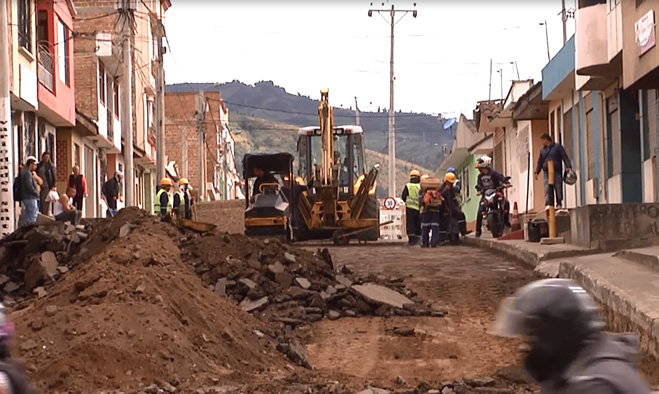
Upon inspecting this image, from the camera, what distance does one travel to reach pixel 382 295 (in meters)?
13.8

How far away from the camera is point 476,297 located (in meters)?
14.3

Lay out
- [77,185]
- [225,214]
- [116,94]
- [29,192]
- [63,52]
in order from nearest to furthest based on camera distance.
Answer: [29,192], [225,214], [77,185], [63,52], [116,94]

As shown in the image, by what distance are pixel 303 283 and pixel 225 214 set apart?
39.0 feet

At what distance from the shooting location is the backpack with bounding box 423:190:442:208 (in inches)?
848

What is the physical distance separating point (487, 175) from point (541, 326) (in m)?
18.9

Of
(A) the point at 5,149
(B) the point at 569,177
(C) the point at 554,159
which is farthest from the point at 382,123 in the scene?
(B) the point at 569,177

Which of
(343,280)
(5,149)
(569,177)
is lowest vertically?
(343,280)

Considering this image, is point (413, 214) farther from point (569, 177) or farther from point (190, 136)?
point (190, 136)

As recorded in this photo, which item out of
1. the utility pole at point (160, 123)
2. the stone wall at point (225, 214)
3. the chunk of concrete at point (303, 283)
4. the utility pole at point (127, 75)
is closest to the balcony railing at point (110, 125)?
the utility pole at point (160, 123)

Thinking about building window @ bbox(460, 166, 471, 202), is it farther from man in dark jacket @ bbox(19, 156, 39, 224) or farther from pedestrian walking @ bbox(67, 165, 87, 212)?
man in dark jacket @ bbox(19, 156, 39, 224)

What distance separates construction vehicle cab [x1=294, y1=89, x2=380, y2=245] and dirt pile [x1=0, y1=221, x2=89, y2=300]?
8.42 m

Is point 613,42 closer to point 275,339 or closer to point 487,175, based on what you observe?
point 487,175

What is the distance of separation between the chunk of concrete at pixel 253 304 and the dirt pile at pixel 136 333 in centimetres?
53

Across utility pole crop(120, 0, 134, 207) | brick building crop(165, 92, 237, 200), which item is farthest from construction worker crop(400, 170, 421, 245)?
brick building crop(165, 92, 237, 200)
